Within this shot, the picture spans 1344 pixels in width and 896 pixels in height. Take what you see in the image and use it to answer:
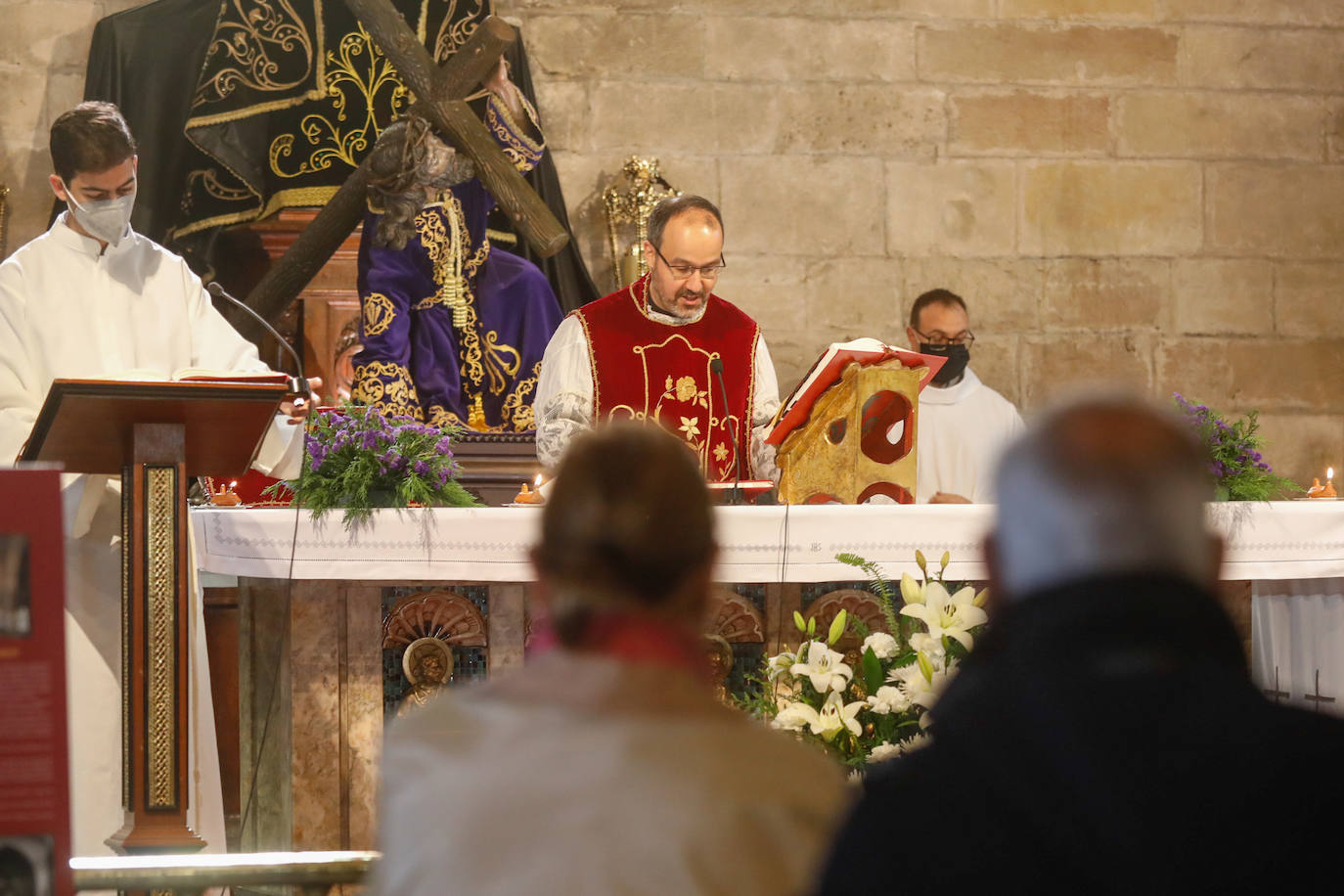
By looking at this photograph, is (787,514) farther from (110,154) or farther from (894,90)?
(894,90)

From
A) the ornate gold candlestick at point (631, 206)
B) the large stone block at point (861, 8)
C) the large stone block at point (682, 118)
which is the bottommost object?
the ornate gold candlestick at point (631, 206)

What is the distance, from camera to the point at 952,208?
25.7ft

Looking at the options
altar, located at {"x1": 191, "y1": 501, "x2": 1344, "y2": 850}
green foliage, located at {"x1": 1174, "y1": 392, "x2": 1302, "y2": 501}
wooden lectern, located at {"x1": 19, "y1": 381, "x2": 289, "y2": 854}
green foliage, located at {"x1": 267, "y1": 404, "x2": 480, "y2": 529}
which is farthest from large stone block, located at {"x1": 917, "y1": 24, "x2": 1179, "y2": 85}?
wooden lectern, located at {"x1": 19, "y1": 381, "x2": 289, "y2": 854}

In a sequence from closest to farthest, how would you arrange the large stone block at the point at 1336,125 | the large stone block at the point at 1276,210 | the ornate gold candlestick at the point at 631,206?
the ornate gold candlestick at the point at 631,206, the large stone block at the point at 1276,210, the large stone block at the point at 1336,125

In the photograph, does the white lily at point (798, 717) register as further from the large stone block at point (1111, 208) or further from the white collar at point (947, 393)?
the large stone block at point (1111, 208)

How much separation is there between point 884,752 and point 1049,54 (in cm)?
581

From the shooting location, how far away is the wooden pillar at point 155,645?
11.8ft

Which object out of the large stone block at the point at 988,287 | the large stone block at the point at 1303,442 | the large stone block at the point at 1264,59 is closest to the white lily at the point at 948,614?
the large stone block at the point at 988,287

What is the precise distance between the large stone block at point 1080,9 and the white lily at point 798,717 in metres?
5.79

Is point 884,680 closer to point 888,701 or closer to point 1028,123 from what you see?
point 888,701

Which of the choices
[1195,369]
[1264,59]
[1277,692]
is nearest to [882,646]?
[1277,692]

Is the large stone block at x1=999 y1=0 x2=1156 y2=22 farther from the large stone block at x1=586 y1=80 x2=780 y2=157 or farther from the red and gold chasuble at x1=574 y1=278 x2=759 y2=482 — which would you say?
the red and gold chasuble at x1=574 y1=278 x2=759 y2=482

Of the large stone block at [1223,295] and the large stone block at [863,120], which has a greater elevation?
the large stone block at [863,120]

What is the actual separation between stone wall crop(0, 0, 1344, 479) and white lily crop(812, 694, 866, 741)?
15.3 ft
